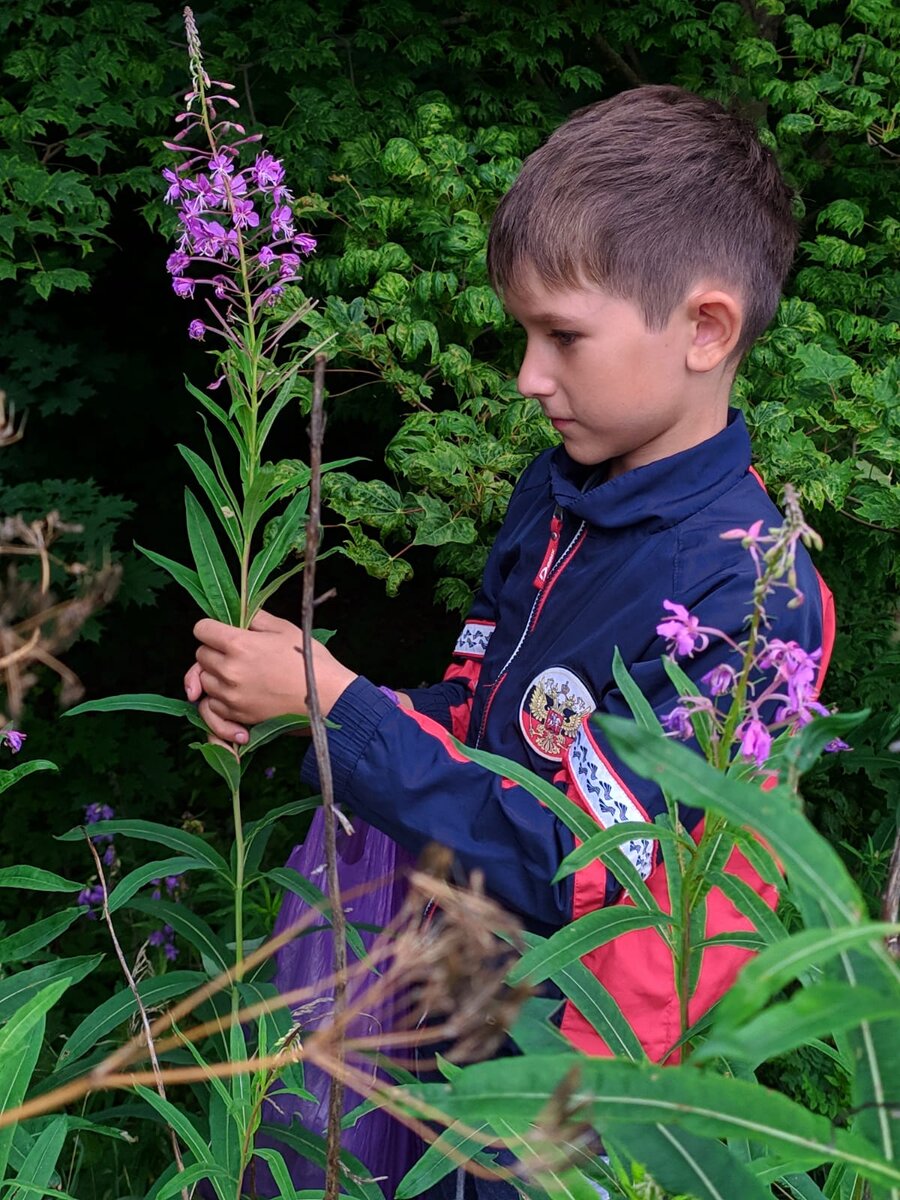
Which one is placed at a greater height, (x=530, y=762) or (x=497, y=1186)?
(x=530, y=762)

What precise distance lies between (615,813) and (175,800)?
3.43 metres

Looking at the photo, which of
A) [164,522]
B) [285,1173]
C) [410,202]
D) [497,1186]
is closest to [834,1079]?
[497,1186]

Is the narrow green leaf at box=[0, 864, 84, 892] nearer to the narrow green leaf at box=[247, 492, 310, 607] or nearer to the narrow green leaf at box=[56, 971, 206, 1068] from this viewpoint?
the narrow green leaf at box=[56, 971, 206, 1068]

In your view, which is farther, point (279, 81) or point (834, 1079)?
point (279, 81)

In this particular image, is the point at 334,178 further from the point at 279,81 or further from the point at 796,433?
the point at 796,433

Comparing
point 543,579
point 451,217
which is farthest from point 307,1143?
point 451,217

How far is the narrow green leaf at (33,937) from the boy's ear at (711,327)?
117 centimetres

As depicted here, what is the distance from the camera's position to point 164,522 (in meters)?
5.25

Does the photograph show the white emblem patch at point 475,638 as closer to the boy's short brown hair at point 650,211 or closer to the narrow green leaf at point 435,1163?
the boy's short brown hair at point 650,211

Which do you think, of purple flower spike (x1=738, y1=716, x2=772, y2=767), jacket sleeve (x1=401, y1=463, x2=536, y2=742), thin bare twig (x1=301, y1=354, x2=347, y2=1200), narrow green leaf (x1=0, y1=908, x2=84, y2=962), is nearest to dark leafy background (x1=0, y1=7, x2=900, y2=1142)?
jacket sleeve (x1=401, y1=463, x2=536, y2=742)

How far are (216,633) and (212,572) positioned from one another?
3.7 inches

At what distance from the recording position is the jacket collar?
5.99 feet

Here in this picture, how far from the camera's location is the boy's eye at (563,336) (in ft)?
5.93

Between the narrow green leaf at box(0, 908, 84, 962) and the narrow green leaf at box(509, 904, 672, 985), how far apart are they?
0.83m
